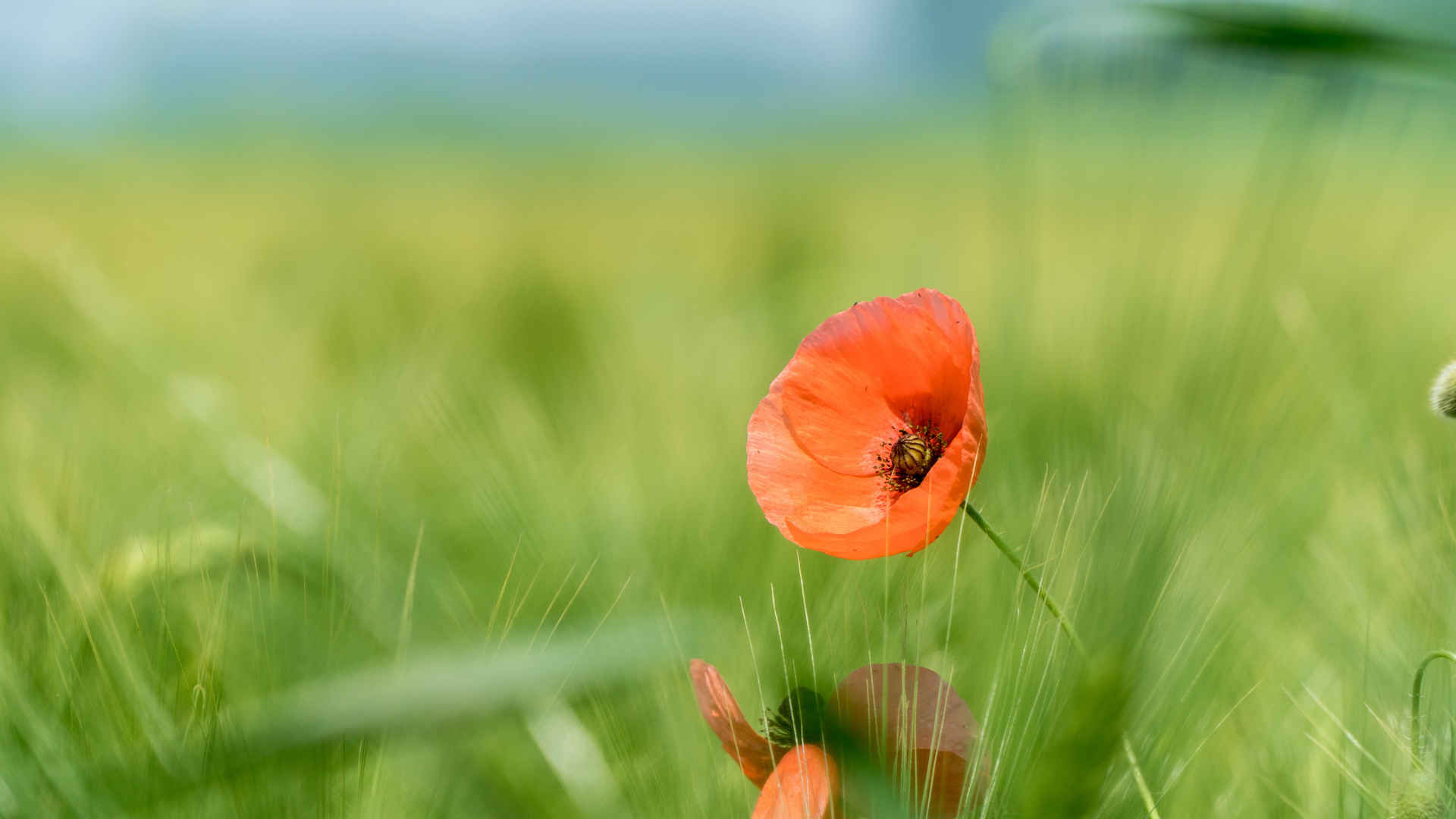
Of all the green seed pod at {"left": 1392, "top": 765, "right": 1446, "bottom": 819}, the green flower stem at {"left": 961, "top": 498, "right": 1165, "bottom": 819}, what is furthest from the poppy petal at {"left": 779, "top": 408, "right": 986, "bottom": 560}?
the green seed pod at {"left": 1392, "top": 765, "right": 1446, "bottom": 819}

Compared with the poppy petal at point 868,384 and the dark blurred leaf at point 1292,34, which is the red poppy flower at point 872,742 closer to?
the poppy petal at point 868,384

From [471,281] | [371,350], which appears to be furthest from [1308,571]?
[471,281]

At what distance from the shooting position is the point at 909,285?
0.84 m

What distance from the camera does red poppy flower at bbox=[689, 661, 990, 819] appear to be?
22cm

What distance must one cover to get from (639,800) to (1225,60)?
0.32m

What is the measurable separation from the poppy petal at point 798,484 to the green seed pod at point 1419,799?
13 cm

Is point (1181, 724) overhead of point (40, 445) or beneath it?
overhead

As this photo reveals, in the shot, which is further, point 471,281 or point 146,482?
point 471,281

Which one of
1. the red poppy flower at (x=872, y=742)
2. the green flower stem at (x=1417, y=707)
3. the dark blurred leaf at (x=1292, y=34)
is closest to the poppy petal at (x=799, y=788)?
the red poppy flower at (x=872, y=742)

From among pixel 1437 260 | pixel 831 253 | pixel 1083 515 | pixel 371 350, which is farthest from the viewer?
pixel 831 253

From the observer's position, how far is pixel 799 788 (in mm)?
220

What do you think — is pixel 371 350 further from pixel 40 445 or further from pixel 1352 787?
pixel 1352 787

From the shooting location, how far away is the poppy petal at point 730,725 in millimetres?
223

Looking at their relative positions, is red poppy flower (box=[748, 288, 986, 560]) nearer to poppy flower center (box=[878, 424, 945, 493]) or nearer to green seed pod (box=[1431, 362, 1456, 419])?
poppy flower center (box=[878, 424, 945, 493])
